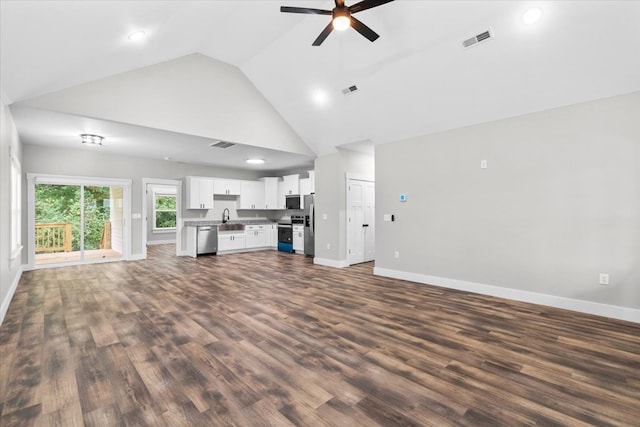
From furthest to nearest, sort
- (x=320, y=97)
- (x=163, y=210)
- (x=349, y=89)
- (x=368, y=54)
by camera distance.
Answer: (x=163, y=210), (x=320, y=97), (x=349, y=89), (x=368, y=54)

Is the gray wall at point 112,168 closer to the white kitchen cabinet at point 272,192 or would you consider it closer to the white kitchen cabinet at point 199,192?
the white kitchen cabinet at point 199,192

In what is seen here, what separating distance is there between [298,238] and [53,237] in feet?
19.1

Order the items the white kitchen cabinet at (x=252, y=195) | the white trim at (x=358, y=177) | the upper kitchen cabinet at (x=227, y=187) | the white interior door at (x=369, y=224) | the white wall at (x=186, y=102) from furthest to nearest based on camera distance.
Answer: the white kitchen cabinet at (x=252, y=195) < the upper kitchen cabinet at (x=227, y=187) < the white interior door at (x=369, y=224) < the white trim at (x=358, y=177) < the white wall at (x=186, y=102)

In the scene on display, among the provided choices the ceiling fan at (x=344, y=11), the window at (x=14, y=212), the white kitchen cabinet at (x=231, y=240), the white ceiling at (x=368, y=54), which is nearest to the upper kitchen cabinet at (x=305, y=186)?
the white kitchen cabinet at (x=231, y=240)

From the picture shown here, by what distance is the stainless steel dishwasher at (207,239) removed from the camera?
8.16 meters

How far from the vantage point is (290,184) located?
9102mm

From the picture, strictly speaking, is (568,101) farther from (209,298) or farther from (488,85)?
(209,298)

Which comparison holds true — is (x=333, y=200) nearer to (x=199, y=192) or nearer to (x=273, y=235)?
(x=273, y=235)

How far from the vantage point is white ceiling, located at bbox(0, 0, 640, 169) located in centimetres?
277

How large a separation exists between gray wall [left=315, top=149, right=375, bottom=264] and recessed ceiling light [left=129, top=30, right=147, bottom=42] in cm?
404

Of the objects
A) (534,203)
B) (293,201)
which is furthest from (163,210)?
(534,203)

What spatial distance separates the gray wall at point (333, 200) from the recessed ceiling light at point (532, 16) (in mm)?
3888

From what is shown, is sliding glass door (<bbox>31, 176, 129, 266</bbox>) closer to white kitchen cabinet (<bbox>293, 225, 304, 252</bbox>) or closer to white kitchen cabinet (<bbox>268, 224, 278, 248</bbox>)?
white kitchen cabinet (<bbox>268, 224, 278, 248</bbox>)

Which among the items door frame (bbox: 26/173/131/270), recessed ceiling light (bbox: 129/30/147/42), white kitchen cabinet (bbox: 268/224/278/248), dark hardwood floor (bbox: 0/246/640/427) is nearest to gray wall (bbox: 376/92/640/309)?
dark hardwood floor (bbox: 0/246/640/427)
